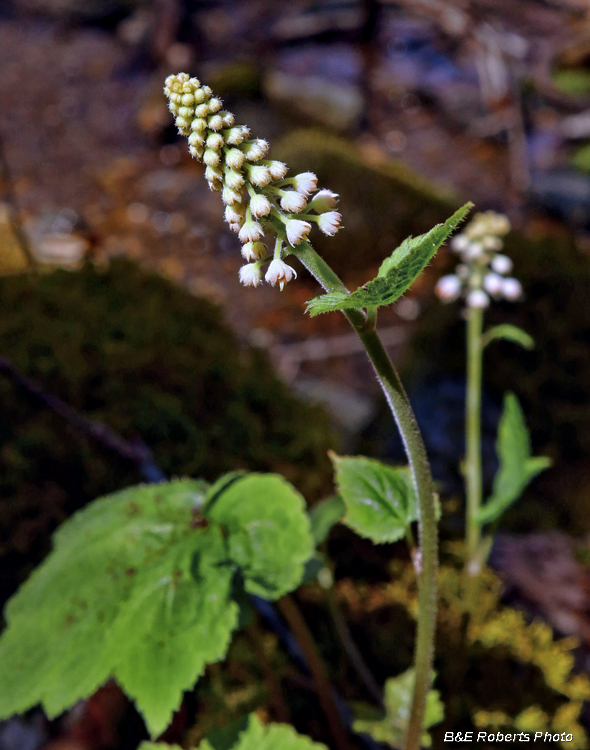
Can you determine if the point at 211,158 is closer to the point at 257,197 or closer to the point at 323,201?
the point at 257,197

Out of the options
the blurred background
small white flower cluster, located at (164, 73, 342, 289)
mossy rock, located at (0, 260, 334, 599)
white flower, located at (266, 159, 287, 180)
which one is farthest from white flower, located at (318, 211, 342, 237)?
mossy rock, located at (0, 260, 334, 599)

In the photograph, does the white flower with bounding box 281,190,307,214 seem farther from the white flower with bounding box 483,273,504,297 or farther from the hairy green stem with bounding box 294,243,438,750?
the white flower with bounding box 483,273,504,297

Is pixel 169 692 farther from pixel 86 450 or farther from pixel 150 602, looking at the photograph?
pixel 86 450

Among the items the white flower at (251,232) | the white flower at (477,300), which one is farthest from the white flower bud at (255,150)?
the white flower at (477,300)

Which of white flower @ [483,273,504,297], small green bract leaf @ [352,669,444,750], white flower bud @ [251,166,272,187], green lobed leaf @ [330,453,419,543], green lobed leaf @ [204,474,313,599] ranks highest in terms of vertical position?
white flower bud @ [251,166,272,187]

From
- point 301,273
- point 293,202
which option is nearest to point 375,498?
point 293,202

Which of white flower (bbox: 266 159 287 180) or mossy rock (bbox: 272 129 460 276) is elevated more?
white flower (bbox: 266 159 287 180)

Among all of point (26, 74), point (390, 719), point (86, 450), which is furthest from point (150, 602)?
point (26, 74)
